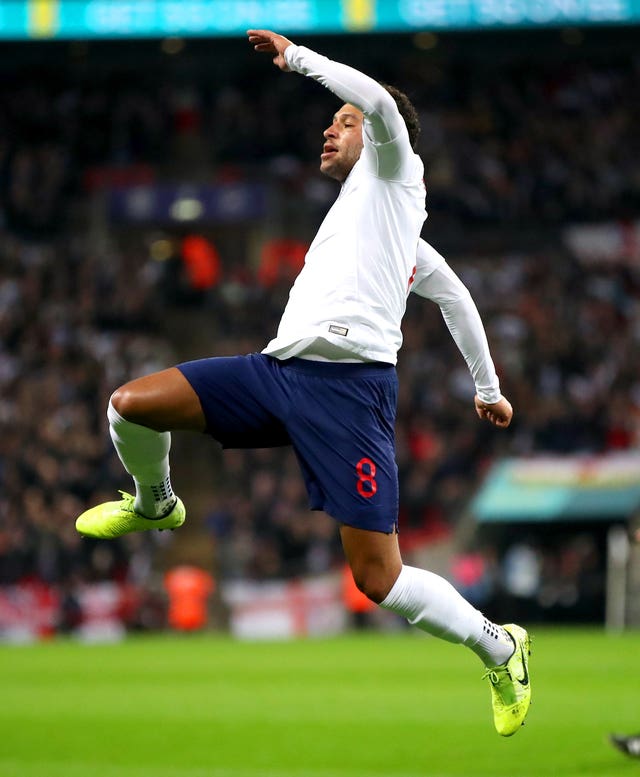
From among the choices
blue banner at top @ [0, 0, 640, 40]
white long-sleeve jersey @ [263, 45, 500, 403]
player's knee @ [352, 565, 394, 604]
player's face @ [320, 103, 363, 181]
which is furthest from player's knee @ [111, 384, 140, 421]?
blue banner at top @ [0, 0, 640, 40]

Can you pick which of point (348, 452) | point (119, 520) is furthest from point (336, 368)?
point (119, 520)

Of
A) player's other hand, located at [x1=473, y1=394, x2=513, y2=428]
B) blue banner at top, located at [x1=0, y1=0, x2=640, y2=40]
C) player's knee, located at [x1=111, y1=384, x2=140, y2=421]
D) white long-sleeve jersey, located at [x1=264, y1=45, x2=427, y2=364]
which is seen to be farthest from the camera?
blue banner at top, located at [x1=0, y1=0, x2=640, y2=40]

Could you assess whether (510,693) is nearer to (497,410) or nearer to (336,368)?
(497,410)

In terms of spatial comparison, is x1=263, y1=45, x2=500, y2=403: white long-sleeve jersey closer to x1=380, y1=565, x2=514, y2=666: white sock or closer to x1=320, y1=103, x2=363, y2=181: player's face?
x1=320, y1=103, x2=363, y2=181: player's face

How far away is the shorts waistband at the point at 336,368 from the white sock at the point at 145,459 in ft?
2.03

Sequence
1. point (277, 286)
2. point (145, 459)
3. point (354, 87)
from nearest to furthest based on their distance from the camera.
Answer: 1. point (354, 87)
2. point (145, 459)
3. point (277, 286)

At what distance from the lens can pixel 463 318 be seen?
6336 mm

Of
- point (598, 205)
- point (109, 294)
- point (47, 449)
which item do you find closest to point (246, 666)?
point (47, 449)

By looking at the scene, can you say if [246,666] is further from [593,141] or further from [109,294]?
[593,141]

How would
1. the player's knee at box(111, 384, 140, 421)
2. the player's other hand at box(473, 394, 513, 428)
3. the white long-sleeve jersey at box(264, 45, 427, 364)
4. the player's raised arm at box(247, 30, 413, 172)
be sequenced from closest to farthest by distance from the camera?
1. the player's raised arm at box(247, 30, 413, 172)
2. the player's knee at box(111, 384, 140, 421)
3. the white long-sleeve jersey at box(264, 45, 427, 364)
4. the player's other hand at box(473, 394, 513, 428)

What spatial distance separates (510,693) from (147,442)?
5.92ft

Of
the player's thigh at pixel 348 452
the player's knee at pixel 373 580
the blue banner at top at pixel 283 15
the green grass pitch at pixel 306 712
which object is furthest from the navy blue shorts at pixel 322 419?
the blue banner at top at pixel 283 15

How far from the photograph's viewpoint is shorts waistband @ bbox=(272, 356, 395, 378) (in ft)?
18.6

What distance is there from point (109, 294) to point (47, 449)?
3.87 meters
